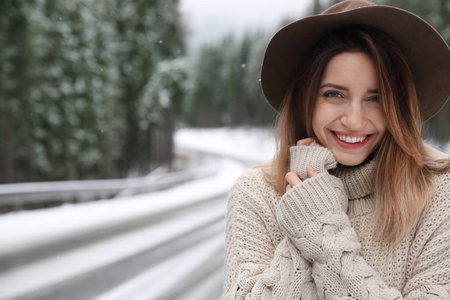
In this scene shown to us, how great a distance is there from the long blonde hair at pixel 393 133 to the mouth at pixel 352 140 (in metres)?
0.08

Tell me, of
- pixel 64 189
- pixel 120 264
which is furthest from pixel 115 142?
pixel 120 264

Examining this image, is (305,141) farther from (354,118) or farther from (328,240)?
(328,240)

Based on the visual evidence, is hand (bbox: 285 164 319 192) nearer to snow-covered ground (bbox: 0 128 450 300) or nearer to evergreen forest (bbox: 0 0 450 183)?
snow-covered ground (bbox: 0 128 450 300)

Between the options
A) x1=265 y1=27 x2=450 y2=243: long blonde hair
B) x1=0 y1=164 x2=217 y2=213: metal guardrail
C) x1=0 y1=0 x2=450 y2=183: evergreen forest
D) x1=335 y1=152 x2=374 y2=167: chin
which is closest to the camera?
x1=265 y1=27 x2=450 y2=243: long blonde hair

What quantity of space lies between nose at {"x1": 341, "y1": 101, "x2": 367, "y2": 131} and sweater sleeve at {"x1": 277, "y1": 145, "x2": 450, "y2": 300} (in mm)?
181

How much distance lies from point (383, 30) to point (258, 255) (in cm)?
86

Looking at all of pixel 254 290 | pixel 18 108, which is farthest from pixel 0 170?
pixel 254 290

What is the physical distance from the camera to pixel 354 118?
126 centimetres

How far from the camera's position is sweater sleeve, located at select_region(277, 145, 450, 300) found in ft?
3.61

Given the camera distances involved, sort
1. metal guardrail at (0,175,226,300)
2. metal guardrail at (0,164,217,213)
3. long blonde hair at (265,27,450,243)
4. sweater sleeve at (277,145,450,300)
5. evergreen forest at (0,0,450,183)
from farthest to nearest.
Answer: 1. evergreen forest at (0,0,450,183)
2. metal guardrail at (0,164,217,213)
3. metal guardrail at (0,175,226,300)
4. long blonde hair at (265,27,450,243)
5. sweater sleeve at (277,145,450,300)

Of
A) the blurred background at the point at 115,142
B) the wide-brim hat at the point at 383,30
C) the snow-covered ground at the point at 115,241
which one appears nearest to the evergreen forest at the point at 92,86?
the blurred background at the point at 115,142

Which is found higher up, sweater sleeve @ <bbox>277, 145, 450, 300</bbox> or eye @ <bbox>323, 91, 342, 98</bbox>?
eye @ <bbox>323, 91, 342, 98</bbox>

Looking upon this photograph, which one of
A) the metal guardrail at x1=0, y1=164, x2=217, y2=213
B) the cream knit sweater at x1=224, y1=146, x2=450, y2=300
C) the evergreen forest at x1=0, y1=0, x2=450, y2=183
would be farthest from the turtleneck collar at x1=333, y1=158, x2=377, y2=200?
the metal guardrail at x1=0, y1=164, x2=217, y2=213

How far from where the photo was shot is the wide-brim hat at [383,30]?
4.11 ft
